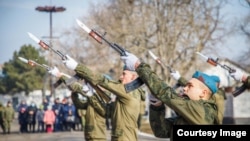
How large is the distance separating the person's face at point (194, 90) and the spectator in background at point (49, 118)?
21.9m

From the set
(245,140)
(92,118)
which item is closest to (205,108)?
(245,140)

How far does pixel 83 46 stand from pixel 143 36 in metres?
8.71

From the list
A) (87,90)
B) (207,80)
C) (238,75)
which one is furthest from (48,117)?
(207,80)

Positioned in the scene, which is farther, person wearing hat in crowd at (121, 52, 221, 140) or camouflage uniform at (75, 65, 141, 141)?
camouflage uniform at (75, 65, 141, 141)

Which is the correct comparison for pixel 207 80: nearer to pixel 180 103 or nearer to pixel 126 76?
pixel 180 103

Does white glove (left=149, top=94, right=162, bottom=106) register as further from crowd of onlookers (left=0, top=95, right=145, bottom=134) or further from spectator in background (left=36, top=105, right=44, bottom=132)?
spectator in background (left=36, top=105, right=44, bottom=132)

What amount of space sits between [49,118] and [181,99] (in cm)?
2235

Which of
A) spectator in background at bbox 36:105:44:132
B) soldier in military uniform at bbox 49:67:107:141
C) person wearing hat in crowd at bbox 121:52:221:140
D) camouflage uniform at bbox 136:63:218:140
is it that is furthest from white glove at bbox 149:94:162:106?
spectator in background at bbox 36:105:44:132

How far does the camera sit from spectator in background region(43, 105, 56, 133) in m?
27.2

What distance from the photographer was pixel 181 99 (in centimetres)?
531

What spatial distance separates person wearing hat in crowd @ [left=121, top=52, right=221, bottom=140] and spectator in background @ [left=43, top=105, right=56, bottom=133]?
21.6 meters

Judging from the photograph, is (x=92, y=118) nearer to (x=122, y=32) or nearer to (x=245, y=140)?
(x=245, y=140)

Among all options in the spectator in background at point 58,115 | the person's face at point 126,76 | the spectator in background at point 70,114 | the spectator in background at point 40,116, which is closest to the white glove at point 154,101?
the person's face at point 126,76

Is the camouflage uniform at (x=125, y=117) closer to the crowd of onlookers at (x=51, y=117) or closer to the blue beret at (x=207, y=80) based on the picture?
the blue beret at (x=207, y=80)
